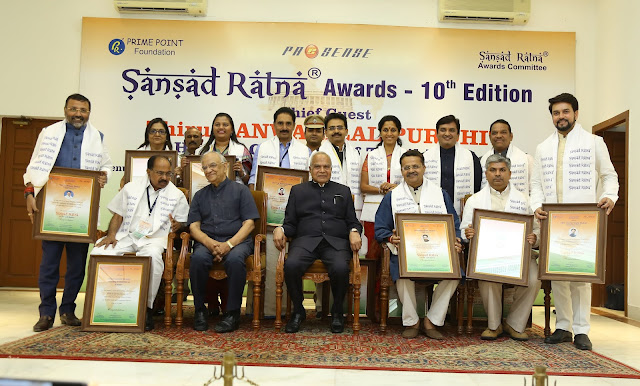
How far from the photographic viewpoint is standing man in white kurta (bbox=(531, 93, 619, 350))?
14.6 ft

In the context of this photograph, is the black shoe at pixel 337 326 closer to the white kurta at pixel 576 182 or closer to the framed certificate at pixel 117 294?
the framed certificate at pixel 117 294

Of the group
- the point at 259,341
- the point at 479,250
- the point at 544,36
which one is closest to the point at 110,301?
the point at 259,341

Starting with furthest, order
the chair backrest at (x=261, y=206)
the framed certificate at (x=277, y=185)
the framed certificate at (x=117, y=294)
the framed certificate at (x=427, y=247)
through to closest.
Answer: the framed certificate at (x=277, y=185)
the chair backrest at (x=261, y=206)
the framed certificate at (x=427, y=247)
the framed certificate at (x=117, y=294)

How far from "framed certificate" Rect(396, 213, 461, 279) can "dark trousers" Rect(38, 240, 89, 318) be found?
2621 millimetres

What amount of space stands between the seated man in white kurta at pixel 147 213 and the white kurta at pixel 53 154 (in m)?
0.35

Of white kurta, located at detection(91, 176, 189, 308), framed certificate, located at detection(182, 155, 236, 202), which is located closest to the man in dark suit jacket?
framed certificate, located at detection(182, 155, 236, 202)

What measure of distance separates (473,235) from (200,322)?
222cm

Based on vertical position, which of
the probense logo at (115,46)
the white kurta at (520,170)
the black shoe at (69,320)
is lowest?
the black shoe at (69,320)

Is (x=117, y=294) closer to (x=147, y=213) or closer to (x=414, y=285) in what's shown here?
(x=147, y=213)

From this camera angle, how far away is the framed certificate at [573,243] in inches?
167

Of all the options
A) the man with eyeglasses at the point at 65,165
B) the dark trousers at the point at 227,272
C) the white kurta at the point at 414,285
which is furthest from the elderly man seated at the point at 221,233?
the white kurta at the point at 414,285

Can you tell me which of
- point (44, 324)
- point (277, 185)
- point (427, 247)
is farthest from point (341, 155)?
point (44, 324)

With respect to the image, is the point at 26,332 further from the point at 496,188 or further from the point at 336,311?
the point at 496,188

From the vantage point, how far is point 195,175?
5.41 metres
